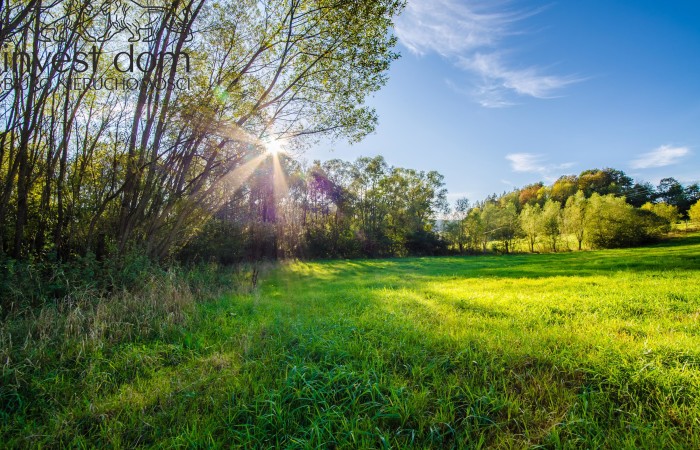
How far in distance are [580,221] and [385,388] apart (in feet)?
159

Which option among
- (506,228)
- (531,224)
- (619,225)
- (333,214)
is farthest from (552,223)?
(333,214)

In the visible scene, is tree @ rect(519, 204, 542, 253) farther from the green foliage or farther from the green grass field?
the green grass field

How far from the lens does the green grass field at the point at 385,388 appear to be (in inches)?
83.9

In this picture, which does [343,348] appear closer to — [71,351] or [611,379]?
[611,379]

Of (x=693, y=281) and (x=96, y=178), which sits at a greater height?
(x=96, y=178)

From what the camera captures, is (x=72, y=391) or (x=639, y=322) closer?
(x=72, y=391)

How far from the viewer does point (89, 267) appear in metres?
6.22

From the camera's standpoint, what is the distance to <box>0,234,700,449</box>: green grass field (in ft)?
6.99

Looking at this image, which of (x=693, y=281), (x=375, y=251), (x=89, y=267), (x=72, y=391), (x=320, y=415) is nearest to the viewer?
(x=320, y=415)

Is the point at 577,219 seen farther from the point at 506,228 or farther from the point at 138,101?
the point at 138,101

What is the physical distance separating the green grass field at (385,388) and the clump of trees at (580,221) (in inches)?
1664

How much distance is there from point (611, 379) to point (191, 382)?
427 centimetres

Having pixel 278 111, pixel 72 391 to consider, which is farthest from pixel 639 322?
pixel 278 111

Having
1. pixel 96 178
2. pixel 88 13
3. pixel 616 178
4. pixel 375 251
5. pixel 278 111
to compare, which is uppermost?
pixel 616 178
